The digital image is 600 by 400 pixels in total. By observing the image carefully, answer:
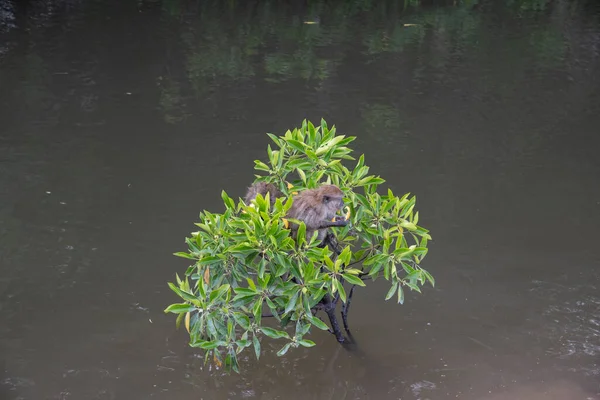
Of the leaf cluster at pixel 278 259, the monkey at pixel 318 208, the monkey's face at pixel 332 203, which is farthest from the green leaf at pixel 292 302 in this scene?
the monkey's face at pixel 332 203

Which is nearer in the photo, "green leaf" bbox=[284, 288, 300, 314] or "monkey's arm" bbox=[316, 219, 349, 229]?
"green leaf" bbox=[284, 288, 300, 314]

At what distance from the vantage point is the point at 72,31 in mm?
8242

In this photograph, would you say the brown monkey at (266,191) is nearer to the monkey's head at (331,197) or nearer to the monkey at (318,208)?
the monkey at (318,208)

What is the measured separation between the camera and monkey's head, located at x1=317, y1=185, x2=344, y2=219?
9.54 feet

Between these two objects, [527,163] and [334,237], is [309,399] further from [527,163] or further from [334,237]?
[527,163]

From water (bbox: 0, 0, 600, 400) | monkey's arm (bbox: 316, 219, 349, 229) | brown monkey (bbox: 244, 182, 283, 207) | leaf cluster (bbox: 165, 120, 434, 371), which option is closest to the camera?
leaf cluster (bbox: 165, 120, 434, 371)

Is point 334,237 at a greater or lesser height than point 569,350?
greater

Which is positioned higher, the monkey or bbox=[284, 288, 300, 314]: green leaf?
the monkey

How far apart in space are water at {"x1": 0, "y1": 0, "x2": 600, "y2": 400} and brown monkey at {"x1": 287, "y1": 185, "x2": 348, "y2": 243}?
2.89 ft

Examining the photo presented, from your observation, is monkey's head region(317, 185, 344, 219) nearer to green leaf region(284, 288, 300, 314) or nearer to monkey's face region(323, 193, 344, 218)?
monkey's face region(323, 193, 344, 218)

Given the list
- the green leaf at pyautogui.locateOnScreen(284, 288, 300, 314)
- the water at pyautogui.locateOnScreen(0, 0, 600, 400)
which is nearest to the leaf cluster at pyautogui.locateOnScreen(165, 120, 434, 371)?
the green leaf at pyautogui.locateOnScreen(284, 288, 300, 314)

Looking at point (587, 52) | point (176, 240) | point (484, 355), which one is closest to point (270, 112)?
point (176, 240)

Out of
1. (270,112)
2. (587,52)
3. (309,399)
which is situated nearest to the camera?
(309,399)

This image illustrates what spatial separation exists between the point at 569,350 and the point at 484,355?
45cm
